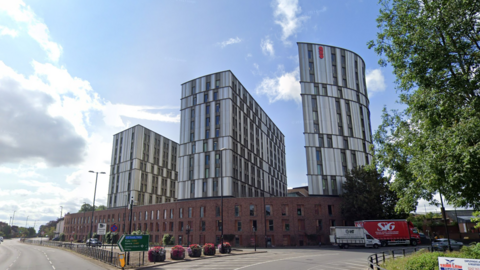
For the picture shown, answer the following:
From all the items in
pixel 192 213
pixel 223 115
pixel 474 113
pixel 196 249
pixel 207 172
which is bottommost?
pixel 196 249

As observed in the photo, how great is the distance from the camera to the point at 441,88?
52.0 ft

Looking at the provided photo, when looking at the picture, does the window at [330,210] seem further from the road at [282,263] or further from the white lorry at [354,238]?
the road at [282,263]

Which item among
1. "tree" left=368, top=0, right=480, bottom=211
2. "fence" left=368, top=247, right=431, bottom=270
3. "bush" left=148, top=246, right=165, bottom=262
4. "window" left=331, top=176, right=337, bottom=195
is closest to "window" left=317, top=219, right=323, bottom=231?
"window" left=331, top=176, right=337, bottom=195

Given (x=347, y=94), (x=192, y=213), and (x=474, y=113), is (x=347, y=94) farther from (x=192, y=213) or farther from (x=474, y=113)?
(x=474, y=113)

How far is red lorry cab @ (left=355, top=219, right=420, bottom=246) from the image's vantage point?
41938 millimetres

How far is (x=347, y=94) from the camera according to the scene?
6544 cm

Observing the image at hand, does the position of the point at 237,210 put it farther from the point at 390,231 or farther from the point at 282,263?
the point at 282,263

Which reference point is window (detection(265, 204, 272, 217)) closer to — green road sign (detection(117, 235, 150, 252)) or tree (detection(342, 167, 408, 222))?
tree (detection(342, 167, 408, 222))

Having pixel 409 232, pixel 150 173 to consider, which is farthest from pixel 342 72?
pixel 150 173

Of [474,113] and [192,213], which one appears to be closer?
[474,113]

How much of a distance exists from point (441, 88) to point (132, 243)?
23.0m

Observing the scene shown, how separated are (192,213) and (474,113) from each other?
178 feet

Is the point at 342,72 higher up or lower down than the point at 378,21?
higher up

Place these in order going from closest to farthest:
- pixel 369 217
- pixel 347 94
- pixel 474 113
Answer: pixel 474 113, pixel 369 217, pixel 347 94
